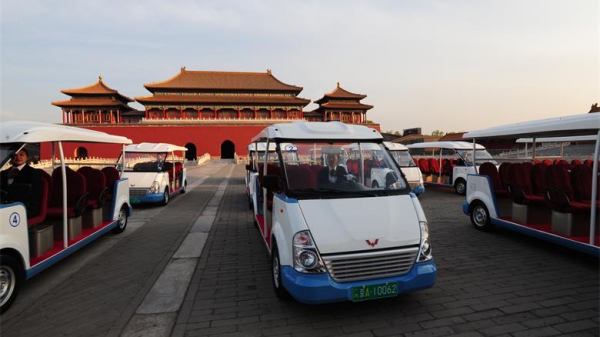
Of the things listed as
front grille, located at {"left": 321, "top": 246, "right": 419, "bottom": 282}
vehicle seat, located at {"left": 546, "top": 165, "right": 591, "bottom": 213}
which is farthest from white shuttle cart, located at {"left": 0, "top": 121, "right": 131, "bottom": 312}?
vehicle seat, located at {"left": 546, "top": 165, "right": 591, "bottom": 213}

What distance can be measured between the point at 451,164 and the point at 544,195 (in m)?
8.61

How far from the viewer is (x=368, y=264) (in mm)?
2834

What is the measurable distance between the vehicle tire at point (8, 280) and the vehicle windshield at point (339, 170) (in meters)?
3.00

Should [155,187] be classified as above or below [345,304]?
above

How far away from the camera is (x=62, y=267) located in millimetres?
4477

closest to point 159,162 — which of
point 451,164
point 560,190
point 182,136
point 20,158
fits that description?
point 20,158

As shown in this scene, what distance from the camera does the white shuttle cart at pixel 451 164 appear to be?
10961 millimetres

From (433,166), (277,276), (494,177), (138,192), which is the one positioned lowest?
(277,276)

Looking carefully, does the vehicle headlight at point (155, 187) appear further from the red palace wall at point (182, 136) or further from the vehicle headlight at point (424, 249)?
the red palace wall at point (182, 136)

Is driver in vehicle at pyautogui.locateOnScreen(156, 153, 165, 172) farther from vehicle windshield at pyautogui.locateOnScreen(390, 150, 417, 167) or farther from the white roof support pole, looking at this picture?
the white roof support pole

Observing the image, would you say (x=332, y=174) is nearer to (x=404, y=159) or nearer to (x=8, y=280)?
(x=8, y=280)

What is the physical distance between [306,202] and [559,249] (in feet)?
14.9

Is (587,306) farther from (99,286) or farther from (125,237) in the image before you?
(125,237)

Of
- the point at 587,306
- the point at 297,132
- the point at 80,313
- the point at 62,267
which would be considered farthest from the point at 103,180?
the point at 587,306
